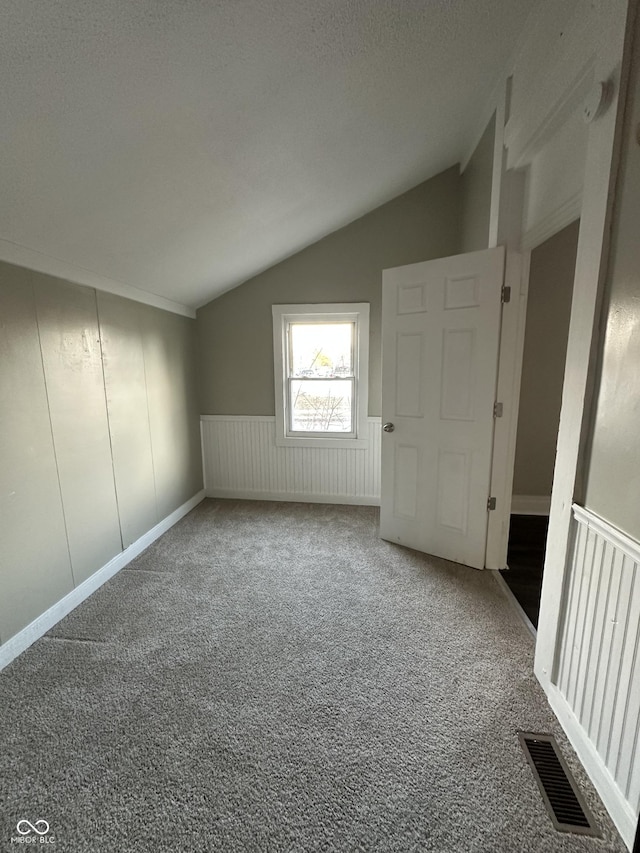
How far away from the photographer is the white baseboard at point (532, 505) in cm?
346

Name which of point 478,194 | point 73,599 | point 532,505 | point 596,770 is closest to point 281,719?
point 596,770

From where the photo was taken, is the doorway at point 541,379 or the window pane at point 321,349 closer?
the doorway at point 541,379

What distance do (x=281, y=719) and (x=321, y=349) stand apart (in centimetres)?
288

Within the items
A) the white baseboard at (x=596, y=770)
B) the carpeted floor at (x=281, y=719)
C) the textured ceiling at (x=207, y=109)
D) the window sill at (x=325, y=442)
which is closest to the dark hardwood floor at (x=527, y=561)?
the carpeted floor at (x=281, y=719)

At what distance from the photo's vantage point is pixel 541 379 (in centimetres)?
331

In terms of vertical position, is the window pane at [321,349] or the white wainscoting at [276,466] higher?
the window pane at [321,349]

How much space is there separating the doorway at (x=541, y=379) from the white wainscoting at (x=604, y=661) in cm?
157

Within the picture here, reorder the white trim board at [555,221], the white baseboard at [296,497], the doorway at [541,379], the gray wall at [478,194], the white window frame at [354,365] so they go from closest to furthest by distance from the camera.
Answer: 1. the white trim board at [555,221]
2. the gray wall at [478,194]
3. the doorway at [541,379]
4. the white window frame at [354,365]
5. the white baseboard at [296,497]

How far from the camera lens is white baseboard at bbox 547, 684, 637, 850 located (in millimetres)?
1056

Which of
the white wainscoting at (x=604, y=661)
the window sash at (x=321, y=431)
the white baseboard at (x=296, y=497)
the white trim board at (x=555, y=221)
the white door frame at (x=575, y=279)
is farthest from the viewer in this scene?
the white baseboard at (x=296, y=497)

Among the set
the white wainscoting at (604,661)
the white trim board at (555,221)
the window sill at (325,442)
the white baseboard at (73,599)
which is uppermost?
the white trim board at (555,221)

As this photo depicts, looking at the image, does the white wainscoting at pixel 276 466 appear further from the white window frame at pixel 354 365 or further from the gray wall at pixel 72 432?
the gray wall at pixel 72 432

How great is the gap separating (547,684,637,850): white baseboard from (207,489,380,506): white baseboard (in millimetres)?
2256

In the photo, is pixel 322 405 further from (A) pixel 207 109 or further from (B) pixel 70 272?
(A) pixel 207 109
